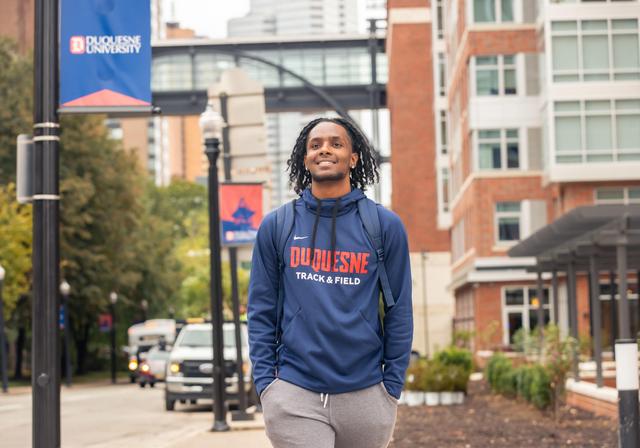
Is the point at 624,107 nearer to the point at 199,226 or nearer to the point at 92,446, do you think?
the point at 92,446

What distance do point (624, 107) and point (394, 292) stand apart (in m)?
44.0

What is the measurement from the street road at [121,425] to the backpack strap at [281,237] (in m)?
10.8

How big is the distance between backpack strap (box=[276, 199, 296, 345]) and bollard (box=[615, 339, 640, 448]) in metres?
4.53

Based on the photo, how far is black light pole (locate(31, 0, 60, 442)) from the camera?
8.47 m

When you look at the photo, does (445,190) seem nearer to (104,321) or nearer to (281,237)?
(104,321)

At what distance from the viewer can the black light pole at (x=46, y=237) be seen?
8469 millimetres

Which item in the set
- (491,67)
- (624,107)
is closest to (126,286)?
(491,67)

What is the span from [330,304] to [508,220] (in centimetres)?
4850

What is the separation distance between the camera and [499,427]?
1823 centimetres

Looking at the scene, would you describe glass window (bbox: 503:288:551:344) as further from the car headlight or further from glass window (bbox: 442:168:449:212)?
the car headlight

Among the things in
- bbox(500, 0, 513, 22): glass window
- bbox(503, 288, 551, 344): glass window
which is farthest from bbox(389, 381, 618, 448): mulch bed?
bbox(500, 0, 513, 22): glass window

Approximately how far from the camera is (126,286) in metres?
62.2

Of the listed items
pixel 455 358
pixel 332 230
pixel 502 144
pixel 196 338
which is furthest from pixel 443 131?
pixel 332 230

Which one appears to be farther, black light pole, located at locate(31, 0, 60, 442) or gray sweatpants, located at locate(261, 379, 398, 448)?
black light pole, located at locate(31, 0, 60, 442)
